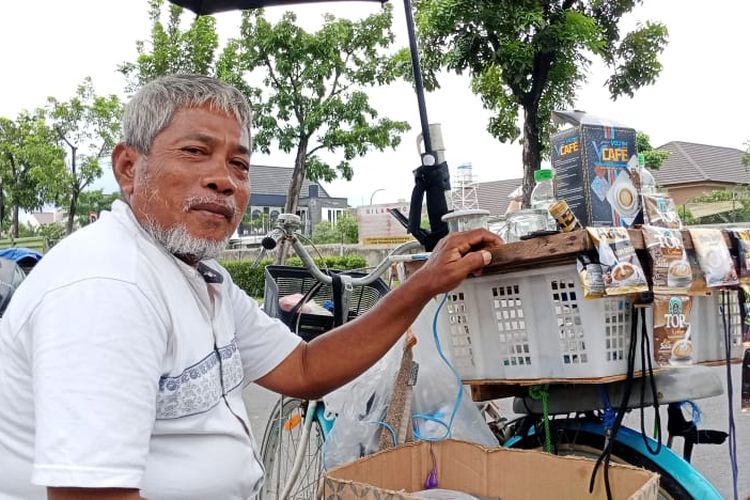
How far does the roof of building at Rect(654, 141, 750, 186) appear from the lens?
35.7 meters

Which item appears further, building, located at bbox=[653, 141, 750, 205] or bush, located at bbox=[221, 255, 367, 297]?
building, located at bbox=[653, 141, 750, 205]

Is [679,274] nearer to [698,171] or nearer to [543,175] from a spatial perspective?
[543,175]

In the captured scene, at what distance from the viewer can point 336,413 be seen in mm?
2271

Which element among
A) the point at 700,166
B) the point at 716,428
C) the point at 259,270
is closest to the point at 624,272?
the point at 716,428

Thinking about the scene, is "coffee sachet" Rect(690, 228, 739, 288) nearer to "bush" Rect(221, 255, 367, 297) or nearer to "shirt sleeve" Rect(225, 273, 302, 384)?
"shirt sleeve" Rect(225, 273, 302, 384)

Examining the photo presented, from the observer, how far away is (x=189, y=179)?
53.3 inches

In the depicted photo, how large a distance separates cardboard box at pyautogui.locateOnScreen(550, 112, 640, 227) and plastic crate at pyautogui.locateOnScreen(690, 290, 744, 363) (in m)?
0.33

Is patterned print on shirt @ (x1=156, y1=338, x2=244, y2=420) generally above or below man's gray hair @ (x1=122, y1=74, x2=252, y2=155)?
below

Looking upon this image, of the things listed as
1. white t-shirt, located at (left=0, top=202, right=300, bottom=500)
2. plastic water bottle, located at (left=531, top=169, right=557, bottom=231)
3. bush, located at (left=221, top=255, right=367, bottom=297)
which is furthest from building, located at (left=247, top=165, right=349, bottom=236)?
white t-shirt, located at (left=0, top=202, right=300, bottom=500)

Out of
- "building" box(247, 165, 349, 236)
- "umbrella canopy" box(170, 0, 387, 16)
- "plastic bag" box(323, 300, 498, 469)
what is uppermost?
"building" box(247, 165, 349, 236)

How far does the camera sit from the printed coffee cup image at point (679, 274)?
4.92ft

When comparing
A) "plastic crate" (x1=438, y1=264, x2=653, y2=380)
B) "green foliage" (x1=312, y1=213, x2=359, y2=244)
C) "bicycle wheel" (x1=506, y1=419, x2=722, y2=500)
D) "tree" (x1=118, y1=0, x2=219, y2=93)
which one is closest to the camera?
"plastic crate" (x1=438, y1=264, x2=653, y2=380)

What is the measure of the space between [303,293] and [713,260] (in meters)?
1.63

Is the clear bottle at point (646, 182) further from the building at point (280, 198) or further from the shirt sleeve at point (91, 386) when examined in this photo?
the building at point (280, 198)
